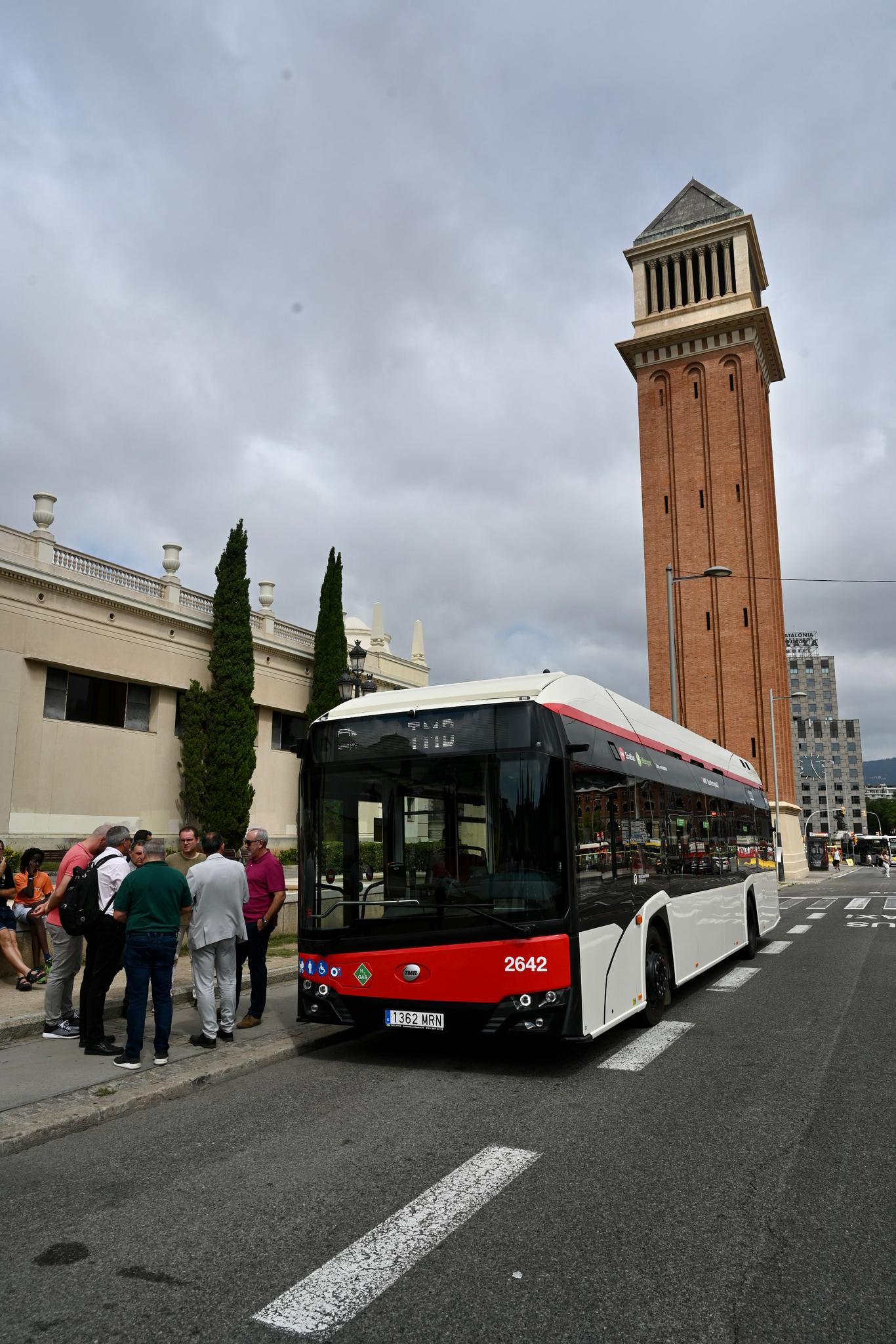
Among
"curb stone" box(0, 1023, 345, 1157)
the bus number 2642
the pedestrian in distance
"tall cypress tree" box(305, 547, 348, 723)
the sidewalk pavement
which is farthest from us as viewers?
"tall cypress tree" box(305, 547, 348, 723)

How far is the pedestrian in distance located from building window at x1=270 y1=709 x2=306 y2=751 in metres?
22.5

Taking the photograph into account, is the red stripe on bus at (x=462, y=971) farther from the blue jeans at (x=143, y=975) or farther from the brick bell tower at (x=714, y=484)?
the brick bell tower at (x=714, y=484)

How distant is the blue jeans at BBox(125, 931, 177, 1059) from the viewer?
23.3 feet

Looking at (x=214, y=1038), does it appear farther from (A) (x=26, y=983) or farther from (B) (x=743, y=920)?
(B) (x=743, y=920)

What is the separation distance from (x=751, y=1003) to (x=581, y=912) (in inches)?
166

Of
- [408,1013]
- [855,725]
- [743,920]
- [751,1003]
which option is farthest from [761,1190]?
[855,725]

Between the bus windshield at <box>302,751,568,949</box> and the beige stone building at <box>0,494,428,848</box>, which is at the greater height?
the beige stone building at <box>0,494,428,848</box>

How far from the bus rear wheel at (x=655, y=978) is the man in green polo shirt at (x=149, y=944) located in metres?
4.23

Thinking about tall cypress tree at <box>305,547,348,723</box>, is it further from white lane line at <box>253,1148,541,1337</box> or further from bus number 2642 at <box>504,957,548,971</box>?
white lane line at <box>253,1148,541,1337</box>

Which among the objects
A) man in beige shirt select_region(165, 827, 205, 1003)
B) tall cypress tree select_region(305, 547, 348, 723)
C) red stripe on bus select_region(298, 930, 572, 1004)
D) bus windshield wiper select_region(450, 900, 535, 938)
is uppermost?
tall cypress tree select_region(305, 547, 348, 723)

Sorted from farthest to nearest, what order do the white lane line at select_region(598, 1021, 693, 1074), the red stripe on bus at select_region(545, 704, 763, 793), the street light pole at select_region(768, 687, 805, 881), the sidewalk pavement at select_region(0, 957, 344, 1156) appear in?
the street light pole at select_region(768, 687, 805, 881) → the red stripe on bus at select_region(545, 704, 763, 793) → the white lane line at select_region(598, 1021, 693, 1074) → the sidewalk pavement at select_region(0, 957, 344, 1156)

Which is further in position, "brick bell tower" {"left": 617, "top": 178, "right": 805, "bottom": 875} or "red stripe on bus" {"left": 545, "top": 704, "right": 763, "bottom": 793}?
"brick bell tower" {"left": 617, "top": 178, "right": 805, "bottom": 875}

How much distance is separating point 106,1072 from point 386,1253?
3975mm

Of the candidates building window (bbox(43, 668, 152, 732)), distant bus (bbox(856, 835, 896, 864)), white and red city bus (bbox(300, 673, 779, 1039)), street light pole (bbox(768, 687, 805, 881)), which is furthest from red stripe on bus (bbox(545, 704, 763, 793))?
distant bus (bbox(856, 835, 896, 864))
